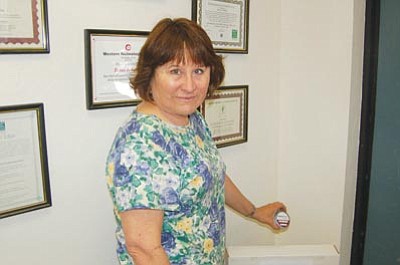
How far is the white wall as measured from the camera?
1229 millimetres

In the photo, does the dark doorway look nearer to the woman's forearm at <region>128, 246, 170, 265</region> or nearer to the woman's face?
the woman's face

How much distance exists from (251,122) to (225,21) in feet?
1.61

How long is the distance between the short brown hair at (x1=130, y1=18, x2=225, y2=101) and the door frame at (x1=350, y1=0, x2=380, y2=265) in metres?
1.03

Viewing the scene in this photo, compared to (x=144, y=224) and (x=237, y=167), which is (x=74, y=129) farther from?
(x=237, y=167)

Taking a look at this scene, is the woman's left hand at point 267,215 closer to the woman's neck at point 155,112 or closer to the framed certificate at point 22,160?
the woman's neck at point 155,112

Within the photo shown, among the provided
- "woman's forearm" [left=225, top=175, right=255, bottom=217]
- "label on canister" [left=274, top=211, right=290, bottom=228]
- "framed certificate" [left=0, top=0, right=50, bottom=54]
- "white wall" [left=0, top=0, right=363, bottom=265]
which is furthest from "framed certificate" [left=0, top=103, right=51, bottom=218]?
"label on canister" [left=274, top=211, right=290, bottom=228]

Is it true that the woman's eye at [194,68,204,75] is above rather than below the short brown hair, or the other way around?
below

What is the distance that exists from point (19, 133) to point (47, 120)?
0.09 m

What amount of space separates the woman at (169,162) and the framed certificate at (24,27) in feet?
0.93

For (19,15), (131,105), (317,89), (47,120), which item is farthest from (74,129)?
(317,89)

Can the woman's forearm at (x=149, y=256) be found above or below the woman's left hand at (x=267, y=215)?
above

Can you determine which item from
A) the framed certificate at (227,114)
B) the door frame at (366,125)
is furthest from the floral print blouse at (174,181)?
the door frame at (366,125)

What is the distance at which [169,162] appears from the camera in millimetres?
1082

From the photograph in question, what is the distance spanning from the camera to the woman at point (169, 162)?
40.7 inches
